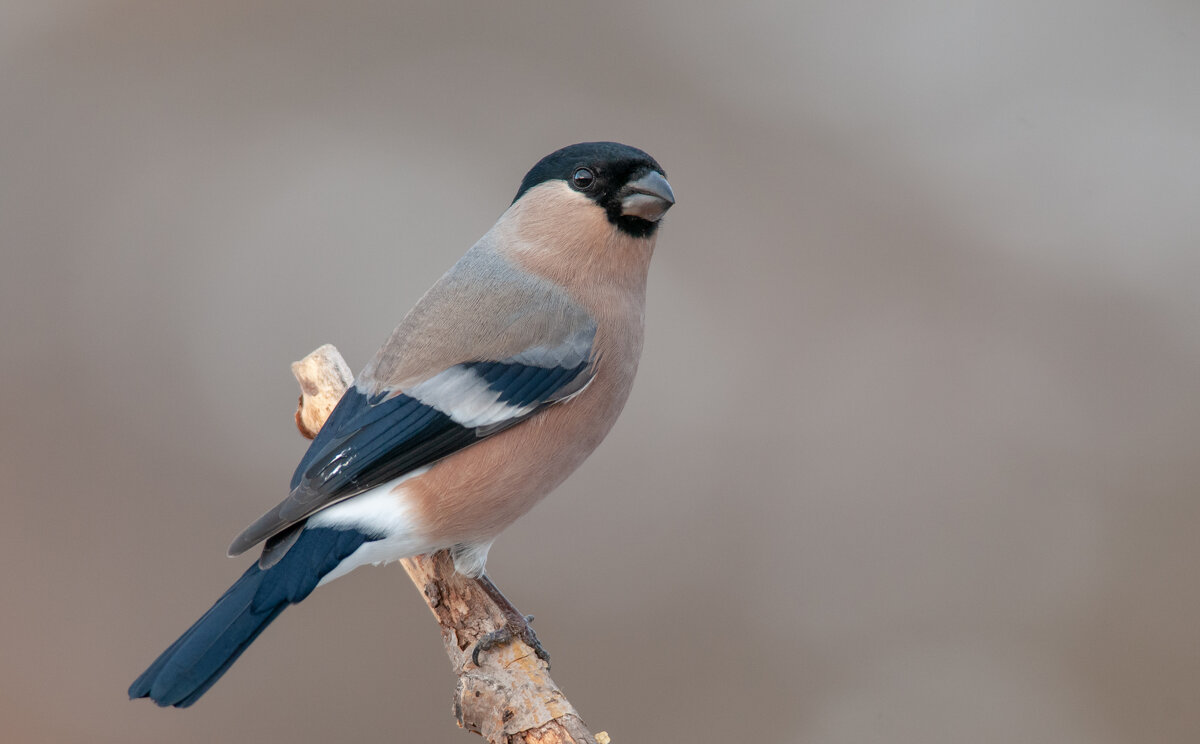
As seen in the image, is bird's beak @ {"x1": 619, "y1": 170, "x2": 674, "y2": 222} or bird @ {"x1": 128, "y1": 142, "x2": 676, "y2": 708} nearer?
bird @ {"x1": 128, "y1": 142, "x2": 676, "y2": 708}

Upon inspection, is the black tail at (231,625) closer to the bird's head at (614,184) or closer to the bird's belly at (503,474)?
the bird's belly at (503,474)

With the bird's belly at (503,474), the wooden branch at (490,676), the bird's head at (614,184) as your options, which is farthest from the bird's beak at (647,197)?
the wooden branch at (490,676)

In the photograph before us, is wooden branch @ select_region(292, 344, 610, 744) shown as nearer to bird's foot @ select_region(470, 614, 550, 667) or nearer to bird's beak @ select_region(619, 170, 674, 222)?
bird's foot @ select_region(470, 614, 550, 667)

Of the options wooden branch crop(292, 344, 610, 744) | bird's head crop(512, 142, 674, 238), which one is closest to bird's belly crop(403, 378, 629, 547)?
wooden branch crop(292, 344, 610, 744)

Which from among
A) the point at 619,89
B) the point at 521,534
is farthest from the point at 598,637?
the point at 619,89

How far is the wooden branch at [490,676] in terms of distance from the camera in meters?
2.80

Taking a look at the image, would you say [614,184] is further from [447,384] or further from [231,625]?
[231,625]

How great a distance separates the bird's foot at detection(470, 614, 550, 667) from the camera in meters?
3.16

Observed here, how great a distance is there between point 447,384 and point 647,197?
2.78 ft

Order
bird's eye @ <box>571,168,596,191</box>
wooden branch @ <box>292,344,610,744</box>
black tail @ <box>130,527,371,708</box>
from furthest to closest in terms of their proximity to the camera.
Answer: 1. bird's eye @ <box>571,168,596,191</box>
2. wooden branch @ <box>292,344,610,744</box>
3. black tail @ <box>130,527,371,708</box>

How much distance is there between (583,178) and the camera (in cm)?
349

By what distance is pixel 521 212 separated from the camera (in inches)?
144

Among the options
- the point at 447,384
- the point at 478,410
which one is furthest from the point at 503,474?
the point at 447,384

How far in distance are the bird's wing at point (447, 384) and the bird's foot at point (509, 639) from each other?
1.78ft
